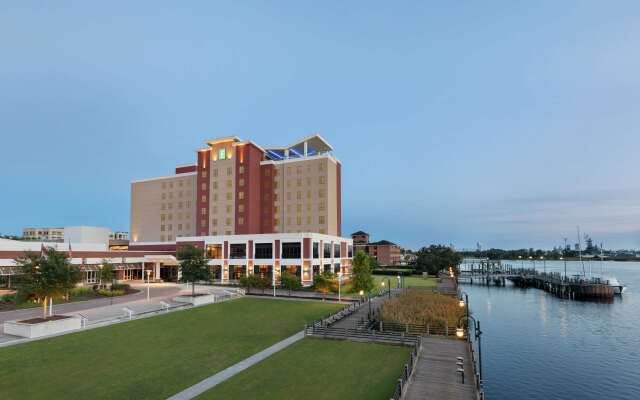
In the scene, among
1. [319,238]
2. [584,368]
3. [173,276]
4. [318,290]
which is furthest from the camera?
[173,276]

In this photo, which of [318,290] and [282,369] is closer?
[282,369]

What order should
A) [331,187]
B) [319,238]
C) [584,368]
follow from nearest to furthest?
[584,368] < [319,238] < [331,187]

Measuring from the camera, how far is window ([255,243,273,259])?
241 feet

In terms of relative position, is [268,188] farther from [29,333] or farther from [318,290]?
[29,333]

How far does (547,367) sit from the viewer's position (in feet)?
104

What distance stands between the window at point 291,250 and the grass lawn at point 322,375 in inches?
1727

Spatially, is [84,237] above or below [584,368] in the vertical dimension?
above

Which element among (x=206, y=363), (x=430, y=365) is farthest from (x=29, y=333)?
(x=430, y=365)

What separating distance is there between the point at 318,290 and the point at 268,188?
36.5 meters

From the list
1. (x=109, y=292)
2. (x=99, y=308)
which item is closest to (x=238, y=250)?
(x=109, y=292)

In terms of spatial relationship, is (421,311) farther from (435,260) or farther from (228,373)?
(435,260)

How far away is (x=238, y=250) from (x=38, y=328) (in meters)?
48.7

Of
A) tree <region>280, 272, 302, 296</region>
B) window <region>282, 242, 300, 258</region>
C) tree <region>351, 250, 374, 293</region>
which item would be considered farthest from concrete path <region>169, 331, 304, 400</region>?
window <region>282, 242, 300, 258</region>

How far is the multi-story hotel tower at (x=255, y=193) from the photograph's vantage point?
85188 mm
